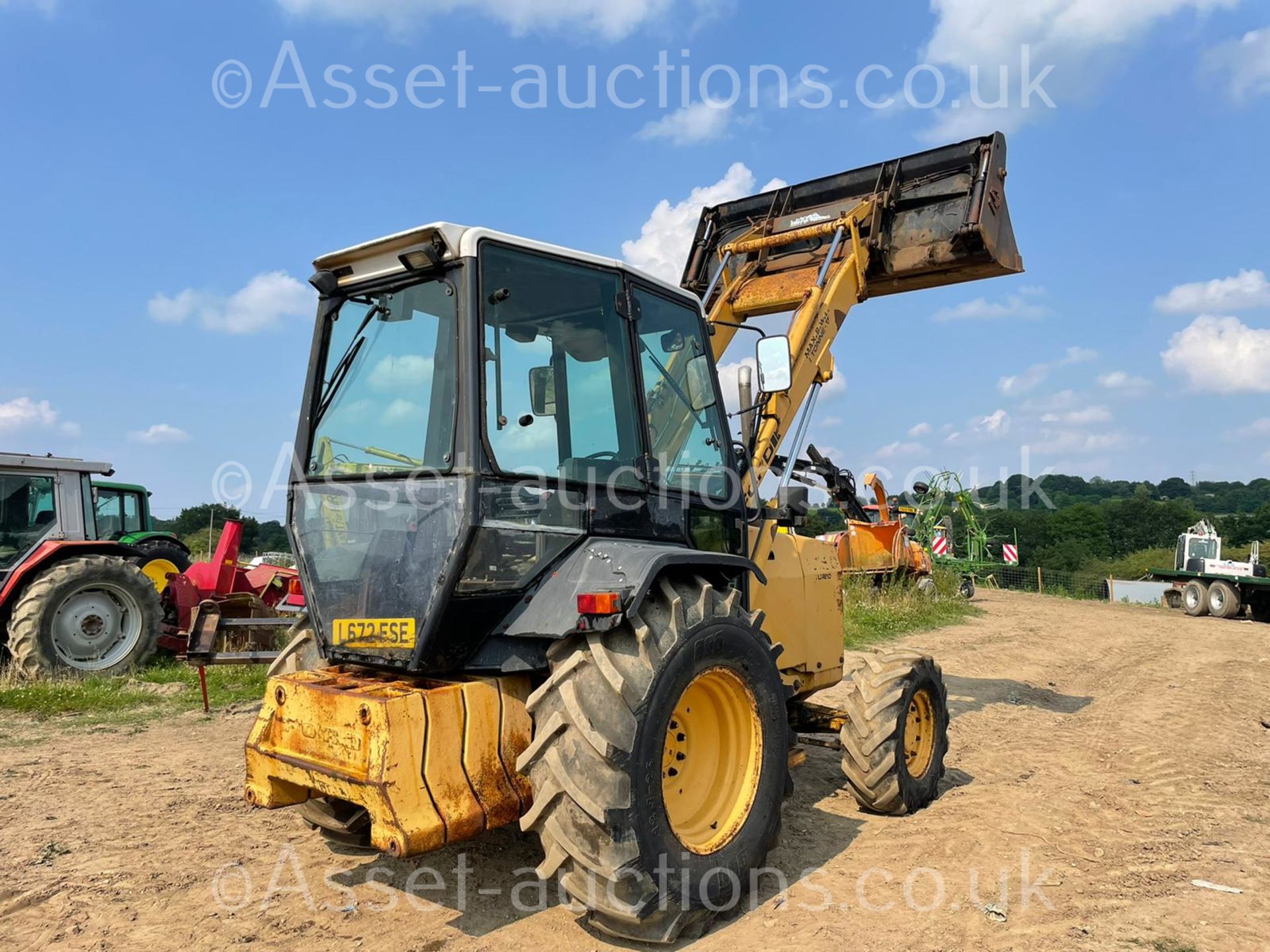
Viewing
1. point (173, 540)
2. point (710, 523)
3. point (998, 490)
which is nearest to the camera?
point (710, 523)

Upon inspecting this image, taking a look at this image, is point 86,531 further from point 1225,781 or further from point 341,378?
point 1225,781

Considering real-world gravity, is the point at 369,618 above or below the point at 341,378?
below

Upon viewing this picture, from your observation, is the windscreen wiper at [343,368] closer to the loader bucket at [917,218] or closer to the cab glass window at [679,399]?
the cab glass window at [679,399]

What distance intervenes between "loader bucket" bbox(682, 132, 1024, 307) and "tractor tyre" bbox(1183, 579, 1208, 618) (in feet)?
63.4

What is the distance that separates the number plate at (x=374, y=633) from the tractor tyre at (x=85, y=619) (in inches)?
261

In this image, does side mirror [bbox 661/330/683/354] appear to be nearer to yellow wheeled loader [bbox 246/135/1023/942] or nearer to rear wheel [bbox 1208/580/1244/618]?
yellow wheeled loader [bbox 246/135/1023/942]

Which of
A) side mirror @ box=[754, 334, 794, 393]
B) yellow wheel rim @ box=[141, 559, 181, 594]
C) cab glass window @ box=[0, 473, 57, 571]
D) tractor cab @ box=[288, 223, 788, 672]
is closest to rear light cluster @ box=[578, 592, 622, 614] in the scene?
tractor cab @ box=[288, 223, 788, 672]

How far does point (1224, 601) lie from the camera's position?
850 inches

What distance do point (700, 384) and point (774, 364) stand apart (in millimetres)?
391

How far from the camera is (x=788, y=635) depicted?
5.20 m

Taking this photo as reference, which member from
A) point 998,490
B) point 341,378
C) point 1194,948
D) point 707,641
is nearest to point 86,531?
point 341,378

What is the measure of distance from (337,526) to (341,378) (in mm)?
732

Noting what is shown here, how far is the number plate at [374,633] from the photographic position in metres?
3.50

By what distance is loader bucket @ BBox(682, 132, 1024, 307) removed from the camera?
6562 mm
